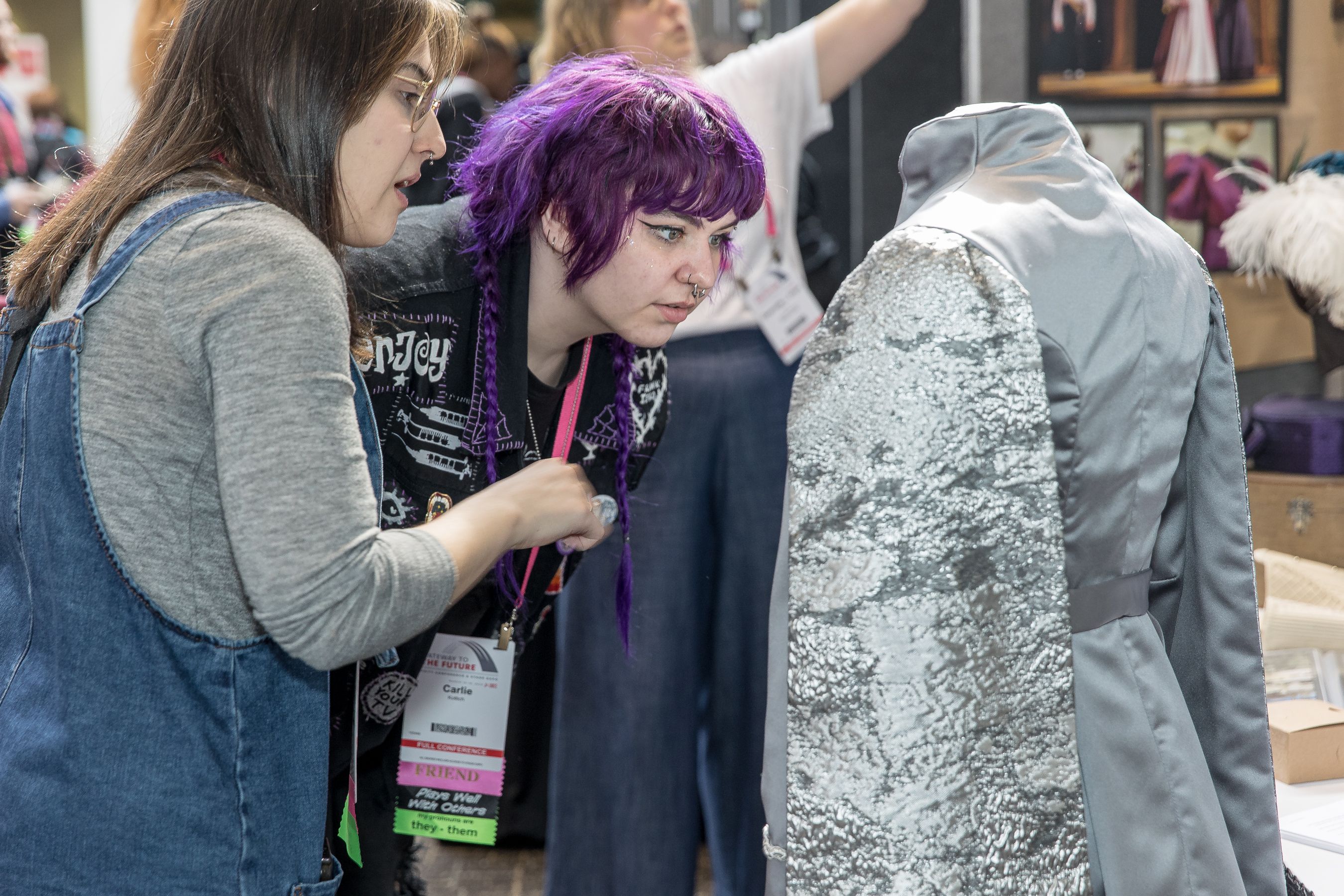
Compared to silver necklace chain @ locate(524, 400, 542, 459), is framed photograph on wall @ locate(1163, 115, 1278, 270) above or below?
above

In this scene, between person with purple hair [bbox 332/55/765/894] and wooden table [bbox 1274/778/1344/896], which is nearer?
wooden table [bbox 1274/778/1344/896]

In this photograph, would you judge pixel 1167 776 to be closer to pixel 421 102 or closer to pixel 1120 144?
pixel 421 102

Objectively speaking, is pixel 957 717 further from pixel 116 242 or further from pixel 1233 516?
pixel 116 242

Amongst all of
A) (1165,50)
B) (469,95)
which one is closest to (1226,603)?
(1165,50)

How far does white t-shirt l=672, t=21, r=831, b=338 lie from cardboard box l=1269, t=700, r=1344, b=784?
112 cm

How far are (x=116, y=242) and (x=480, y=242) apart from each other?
51cm

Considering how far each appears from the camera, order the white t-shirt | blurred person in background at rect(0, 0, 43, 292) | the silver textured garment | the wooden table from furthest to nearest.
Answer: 1. blurred person in background at rect(0, 0, 43, 292)
2. the white t-shirt
3. the wooden table
4. the silver textured garment

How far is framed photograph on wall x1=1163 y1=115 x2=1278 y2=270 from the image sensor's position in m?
1.69

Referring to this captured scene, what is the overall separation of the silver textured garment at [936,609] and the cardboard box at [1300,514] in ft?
3.13

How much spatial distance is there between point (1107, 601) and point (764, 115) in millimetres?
1421

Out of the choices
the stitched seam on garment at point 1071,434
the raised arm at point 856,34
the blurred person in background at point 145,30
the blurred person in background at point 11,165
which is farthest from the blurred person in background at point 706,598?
the blurred person in background at point 11,165

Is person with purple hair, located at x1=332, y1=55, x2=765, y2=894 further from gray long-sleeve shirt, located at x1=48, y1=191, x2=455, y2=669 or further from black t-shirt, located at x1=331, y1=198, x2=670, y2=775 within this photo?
gray long-sleeve shirt, located at x1=48, y1=191, x2=455, y2=669

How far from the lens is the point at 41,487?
0.88 m

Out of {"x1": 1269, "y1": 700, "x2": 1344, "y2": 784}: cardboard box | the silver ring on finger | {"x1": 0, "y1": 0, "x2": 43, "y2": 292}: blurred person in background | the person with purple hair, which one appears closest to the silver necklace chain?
the person with purple hair
